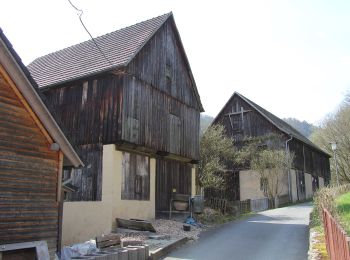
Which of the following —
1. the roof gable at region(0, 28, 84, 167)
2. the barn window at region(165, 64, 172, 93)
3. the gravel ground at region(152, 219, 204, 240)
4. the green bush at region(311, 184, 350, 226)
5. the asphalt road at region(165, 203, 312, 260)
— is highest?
the barn window at region(165, 64, 172, 93)

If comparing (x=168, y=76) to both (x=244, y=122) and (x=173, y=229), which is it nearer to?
(x=173, y=229)

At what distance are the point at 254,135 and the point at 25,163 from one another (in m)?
29.3

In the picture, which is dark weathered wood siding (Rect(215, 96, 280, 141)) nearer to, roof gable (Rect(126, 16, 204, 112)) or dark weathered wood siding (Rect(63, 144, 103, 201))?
roof gable (Rect(126, 16, 204, 112))

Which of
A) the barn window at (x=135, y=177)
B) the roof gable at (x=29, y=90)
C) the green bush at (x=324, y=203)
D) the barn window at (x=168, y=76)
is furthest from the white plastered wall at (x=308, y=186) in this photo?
the roof gable at (x=29, y=90)

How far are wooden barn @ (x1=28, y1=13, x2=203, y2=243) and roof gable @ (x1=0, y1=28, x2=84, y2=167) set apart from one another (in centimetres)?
593

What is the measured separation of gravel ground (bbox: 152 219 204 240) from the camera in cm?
1644

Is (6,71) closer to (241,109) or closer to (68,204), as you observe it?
(68,204)

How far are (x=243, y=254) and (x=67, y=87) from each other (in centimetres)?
1182

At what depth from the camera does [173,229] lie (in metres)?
17.3

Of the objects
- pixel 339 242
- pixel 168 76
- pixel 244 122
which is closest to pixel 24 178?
pixel 339 242

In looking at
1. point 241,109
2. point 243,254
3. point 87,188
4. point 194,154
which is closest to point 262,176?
point 241,109

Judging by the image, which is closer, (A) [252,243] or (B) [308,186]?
(A) [252,243]

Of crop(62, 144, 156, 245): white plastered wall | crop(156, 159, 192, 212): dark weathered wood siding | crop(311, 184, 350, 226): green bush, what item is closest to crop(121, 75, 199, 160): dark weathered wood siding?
crop(156, 159, 192, 212): dark weathered wood siding

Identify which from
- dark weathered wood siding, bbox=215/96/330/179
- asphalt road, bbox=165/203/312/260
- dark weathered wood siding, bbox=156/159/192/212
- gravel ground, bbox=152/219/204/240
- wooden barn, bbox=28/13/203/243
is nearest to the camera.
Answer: asphalt road, bbox=165/203/312/260
